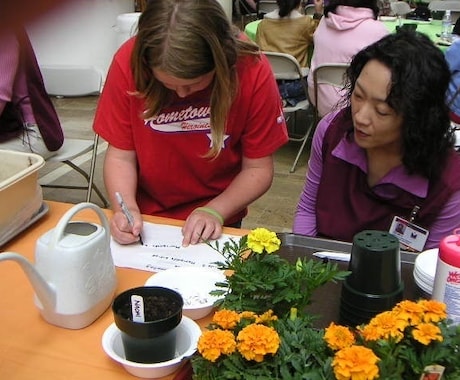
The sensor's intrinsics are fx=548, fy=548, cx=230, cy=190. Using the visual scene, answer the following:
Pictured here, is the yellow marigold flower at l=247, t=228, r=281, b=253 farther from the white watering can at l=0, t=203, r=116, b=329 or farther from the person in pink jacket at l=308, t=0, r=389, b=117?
the person in pink jacket at l=308, t=0, r=389, b=117

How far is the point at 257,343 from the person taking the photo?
2.10 ft

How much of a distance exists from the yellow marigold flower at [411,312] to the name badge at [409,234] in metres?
0.55

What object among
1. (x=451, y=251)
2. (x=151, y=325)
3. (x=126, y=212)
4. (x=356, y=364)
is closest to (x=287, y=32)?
(x=126, y=212)

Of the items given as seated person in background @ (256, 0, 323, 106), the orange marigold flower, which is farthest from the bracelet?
seated person in background @ (256, 0, 323, 106)

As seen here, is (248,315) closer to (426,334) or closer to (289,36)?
(426,334)

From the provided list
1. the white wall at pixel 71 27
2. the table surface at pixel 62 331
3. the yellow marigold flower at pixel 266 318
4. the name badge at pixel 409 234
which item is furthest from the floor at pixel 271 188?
the white wall at pixel 71 27

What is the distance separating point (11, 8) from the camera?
0.41 ft

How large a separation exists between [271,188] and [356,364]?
2731 millimetres

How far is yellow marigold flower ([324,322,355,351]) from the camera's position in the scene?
2.14 feet

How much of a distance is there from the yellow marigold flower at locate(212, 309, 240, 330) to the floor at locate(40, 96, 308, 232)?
6.42 feet

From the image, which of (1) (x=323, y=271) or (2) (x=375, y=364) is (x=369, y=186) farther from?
(2) (x=375, y=364)

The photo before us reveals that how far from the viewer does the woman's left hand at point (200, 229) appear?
1193mm

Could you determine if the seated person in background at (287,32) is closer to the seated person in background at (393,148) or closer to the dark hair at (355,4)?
the dark hair at (355,4)

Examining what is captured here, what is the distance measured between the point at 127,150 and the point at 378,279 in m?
0.78
